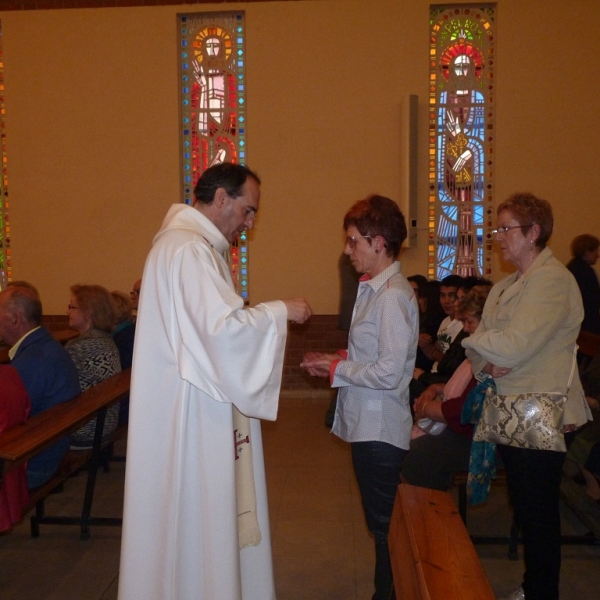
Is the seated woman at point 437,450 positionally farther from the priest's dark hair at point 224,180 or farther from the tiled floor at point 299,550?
the priest's dark hair at point 224,180

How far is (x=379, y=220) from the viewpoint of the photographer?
253cm

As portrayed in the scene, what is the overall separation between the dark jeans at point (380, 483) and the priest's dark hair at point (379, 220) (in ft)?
2.34

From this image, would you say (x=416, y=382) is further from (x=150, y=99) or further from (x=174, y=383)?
(x=150, y=99)

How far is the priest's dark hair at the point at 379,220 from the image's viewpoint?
2.53 metres

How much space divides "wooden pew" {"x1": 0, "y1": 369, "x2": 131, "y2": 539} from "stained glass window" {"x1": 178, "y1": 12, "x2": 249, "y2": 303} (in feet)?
11.2

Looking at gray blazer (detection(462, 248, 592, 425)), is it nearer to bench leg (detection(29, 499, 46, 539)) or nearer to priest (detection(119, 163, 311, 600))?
priest (detection(119, 163, 311, 600))

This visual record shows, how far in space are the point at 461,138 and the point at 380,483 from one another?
539 centimetres

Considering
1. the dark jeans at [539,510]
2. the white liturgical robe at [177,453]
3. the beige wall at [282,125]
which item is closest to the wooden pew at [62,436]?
the white liturgical robe at [177,453]

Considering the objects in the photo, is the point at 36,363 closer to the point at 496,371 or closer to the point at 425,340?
the point at 496,371

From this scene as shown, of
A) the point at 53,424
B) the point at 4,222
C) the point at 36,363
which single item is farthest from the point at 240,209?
the point at 4,222

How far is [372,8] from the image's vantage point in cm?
698

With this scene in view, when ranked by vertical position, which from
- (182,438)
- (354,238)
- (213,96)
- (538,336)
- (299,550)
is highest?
(213,96)

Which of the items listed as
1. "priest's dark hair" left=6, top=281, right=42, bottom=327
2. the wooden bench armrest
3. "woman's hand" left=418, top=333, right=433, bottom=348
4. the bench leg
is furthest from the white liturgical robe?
"woman's hand" left=418, top=333, right=433, bottom=348

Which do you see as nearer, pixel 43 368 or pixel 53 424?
pixel 53 424
